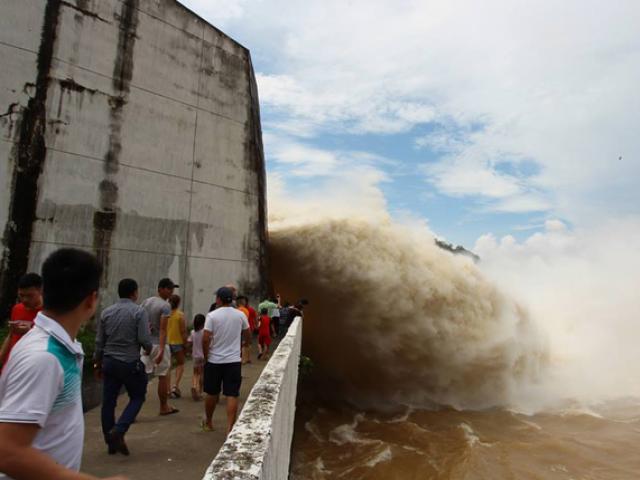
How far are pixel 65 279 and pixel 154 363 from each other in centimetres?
374

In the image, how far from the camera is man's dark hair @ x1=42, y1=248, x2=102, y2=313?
1533mm

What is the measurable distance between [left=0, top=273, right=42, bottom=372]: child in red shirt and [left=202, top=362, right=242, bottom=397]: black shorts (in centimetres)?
166

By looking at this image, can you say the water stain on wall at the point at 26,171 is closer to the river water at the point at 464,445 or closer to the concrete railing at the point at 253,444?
the river water at the point at 464,445

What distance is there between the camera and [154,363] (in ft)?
16.2

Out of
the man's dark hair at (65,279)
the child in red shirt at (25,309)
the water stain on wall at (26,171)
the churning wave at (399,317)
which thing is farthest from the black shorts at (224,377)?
the churning wave at (399,317)

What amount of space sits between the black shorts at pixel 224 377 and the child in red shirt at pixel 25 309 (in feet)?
5.46

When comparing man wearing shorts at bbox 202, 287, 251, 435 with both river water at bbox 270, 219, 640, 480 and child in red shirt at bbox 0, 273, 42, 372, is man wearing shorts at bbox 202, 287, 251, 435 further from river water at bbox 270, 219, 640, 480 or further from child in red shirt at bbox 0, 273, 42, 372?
river water at bbox 270, 219, 640, 480

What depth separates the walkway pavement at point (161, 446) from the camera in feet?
12.9

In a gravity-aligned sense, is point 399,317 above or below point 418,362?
above

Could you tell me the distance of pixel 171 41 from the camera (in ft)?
32.9

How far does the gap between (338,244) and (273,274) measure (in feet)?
10.6

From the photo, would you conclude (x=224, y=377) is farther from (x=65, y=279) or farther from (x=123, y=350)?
(x=65, y=279)

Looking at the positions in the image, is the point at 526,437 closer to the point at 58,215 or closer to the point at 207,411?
the point at 207,411

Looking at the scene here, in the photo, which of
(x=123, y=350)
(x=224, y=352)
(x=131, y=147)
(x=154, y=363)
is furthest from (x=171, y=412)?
(x=131, y=147)
